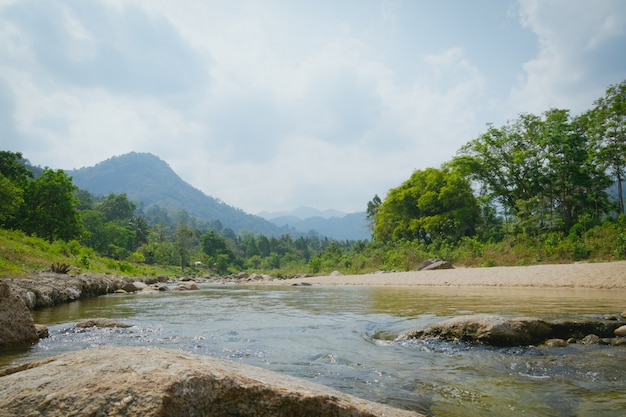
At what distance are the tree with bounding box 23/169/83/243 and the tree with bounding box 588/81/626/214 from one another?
51220 mm

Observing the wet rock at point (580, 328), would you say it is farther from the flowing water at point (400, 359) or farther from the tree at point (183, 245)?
the tree at point (183, 245)

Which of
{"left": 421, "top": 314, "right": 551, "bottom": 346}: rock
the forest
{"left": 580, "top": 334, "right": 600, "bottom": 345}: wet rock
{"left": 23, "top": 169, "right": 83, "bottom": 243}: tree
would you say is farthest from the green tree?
{"left": 580, "top": 334, "right": 600, "bottom": 345}: wet rock

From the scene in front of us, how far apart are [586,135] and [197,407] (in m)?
43.2

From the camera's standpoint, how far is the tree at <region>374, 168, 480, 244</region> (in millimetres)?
45406

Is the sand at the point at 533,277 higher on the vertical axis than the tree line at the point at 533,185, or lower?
lower

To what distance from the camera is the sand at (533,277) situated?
16.1 m

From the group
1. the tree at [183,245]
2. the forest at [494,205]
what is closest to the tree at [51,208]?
the forest at [494,205]

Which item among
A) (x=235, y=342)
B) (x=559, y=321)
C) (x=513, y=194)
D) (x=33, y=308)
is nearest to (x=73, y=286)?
(x=33, y=308)

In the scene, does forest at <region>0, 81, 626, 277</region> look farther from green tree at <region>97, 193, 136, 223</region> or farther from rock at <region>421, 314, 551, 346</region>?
green tree at <region>97, 193, 136, 223</region>

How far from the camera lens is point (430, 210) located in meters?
49.6

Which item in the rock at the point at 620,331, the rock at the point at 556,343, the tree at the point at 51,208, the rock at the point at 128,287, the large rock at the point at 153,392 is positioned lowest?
the rock at the point at 128,287

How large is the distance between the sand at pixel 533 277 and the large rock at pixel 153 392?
684 inches

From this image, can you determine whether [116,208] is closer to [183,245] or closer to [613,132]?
[183,245]

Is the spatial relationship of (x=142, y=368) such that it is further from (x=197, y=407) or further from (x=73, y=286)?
(x=73, y=286)
